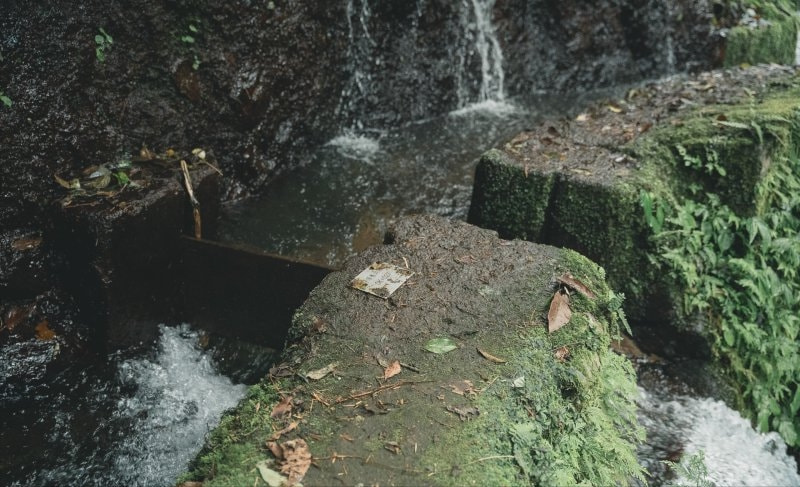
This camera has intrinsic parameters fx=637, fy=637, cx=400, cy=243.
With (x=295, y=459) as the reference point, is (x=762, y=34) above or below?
above

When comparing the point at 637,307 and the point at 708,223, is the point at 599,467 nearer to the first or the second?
the point at 637,307

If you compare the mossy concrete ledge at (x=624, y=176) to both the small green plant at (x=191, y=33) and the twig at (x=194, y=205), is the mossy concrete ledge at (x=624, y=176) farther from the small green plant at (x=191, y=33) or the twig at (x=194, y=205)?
the small green plant at (x=191, y=33)

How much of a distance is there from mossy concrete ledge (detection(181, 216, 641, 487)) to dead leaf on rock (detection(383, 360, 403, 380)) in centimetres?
2

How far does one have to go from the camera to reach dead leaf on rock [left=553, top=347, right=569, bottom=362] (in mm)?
2651

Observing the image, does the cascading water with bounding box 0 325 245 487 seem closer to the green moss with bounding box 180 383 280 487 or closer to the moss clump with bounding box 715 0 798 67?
the green moss with bounding box 180 383 280 487

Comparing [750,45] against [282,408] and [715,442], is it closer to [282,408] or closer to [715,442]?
[715,442]

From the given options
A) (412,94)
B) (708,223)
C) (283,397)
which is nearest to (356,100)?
(412,94)

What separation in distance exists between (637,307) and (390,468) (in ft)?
8.51

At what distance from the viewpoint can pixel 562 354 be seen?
267 centimetres

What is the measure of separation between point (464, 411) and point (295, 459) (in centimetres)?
62

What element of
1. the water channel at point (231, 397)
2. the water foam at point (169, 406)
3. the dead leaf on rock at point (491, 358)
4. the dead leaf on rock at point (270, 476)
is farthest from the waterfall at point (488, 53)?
A: the dead leaf on rock at point (270, 476)

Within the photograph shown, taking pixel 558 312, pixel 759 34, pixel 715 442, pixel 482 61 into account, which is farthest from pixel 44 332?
pixel 759 34

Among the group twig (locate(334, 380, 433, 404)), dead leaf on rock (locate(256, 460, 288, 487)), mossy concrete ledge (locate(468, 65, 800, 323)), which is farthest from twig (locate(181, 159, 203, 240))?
dead leaf on rock (locate(256, 460, 288, 487))

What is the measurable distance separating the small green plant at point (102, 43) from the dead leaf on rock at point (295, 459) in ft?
12.4
